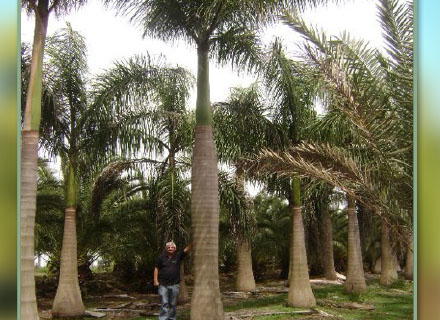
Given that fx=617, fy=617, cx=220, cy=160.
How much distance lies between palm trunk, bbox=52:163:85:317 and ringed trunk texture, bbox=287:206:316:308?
3.85 m

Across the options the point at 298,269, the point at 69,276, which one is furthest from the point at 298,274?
the point at 69,276

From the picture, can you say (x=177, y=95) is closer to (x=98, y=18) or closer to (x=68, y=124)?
(x=68, y=124)

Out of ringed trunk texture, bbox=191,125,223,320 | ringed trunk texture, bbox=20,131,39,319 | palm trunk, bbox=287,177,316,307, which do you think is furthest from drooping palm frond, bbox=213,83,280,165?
ringed trunk texture, bbox=20,131,39,319

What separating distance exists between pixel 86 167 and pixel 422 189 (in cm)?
674

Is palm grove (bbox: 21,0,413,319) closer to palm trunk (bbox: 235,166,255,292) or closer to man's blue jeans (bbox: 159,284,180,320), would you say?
palm trunk (bbox: 235,166,255,292)

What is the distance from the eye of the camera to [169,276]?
8406 millimetres

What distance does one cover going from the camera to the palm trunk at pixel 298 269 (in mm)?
11492

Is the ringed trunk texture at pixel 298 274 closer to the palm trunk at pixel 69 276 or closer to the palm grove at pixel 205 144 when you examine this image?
the palm grove at pixel 205 144

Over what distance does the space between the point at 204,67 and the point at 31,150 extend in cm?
298

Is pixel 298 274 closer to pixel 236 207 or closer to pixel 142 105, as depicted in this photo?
pixel 236 207

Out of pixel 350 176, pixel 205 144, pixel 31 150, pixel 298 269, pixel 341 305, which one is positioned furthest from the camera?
pixel 298 269

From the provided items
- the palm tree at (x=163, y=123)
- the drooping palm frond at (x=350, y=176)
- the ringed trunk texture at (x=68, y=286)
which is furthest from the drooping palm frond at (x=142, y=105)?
the drooping palm frond at (x=350, y=176)

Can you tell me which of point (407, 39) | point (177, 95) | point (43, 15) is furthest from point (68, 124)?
point (407, 39)

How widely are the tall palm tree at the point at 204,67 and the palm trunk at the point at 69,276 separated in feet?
7.84
